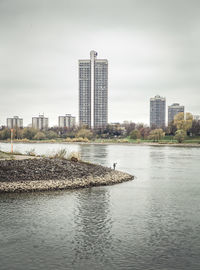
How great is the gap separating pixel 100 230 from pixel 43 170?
13.0 metres

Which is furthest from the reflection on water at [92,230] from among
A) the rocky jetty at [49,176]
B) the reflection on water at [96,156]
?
the reflection on water at [96,156]

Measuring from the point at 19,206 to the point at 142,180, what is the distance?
1408cm

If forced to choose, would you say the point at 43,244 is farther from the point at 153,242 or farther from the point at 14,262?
the point at 153,242

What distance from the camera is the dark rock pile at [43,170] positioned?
78.4 feet

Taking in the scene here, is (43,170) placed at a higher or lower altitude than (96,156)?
higher

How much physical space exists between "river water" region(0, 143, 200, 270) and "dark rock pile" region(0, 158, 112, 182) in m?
2.99

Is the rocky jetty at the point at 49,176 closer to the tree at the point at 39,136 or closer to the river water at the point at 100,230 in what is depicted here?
the river water at the point at 100,230

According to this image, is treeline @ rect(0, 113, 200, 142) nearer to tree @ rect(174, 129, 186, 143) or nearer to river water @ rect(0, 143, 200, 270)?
tree @ rect(174, 129, 186, 143)

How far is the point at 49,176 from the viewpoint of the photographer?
81.6 ft

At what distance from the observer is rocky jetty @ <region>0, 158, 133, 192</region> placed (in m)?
22.6

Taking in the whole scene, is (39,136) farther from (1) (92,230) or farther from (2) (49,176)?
(1) (92,230)

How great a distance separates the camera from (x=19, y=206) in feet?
58.2

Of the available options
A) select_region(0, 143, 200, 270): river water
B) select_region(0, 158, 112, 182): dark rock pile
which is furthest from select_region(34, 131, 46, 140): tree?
select_region(0, 143, 200, 270): river water

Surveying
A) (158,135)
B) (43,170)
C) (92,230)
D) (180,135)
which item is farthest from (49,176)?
(158,135)
